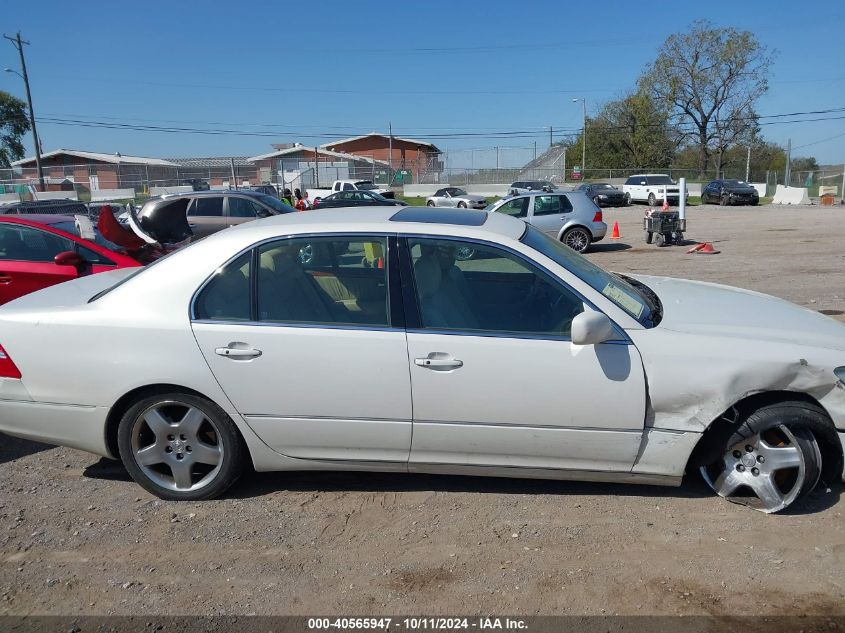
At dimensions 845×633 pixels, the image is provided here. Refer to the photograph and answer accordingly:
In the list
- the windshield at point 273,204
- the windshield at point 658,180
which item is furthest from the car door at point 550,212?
the windshield at point 658,180

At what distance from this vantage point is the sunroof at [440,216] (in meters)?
3.79

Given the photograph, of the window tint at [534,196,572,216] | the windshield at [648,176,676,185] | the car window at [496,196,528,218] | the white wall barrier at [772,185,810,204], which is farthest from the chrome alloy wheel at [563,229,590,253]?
the white wall barrier at [772,185,810,204]

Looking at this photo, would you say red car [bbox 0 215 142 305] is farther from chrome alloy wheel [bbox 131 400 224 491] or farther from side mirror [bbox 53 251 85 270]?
chrome alloy wheel [bbox 131 400 224 491]

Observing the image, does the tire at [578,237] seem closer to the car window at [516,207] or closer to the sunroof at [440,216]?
the car window at [516,207]

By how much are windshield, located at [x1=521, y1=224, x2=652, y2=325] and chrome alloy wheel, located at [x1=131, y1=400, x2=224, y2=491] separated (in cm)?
200

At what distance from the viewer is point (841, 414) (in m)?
3.33

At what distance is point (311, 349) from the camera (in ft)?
11.2

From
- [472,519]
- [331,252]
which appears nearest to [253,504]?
[472,519]

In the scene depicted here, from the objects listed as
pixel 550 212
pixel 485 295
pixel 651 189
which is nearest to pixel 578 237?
pixel 550 212

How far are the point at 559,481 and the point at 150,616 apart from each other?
2228 mm

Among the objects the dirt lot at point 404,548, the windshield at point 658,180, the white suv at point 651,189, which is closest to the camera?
the dirt lot at point 404,548

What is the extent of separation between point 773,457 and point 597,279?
1259mm

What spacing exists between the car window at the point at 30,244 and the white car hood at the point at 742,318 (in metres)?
5.75

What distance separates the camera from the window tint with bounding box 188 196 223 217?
52.1ft
